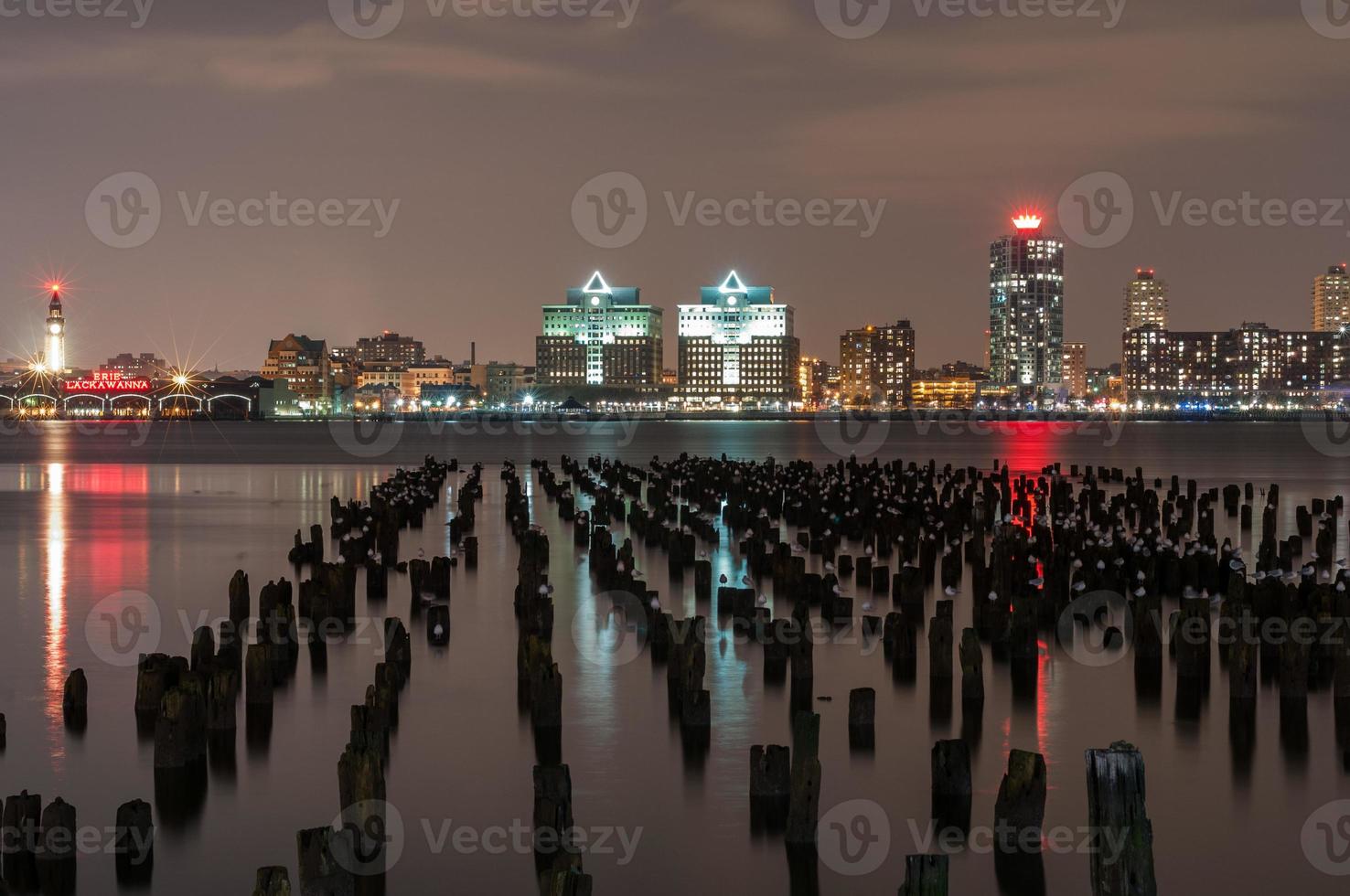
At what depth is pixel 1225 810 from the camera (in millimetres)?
13398

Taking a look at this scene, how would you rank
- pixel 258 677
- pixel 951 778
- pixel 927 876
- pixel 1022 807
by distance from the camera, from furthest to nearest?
pixel 258 677 < pixel 951 778 < pixel 1022 807 < pixel 927 876

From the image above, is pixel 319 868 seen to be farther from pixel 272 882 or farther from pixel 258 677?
pixel 258 677

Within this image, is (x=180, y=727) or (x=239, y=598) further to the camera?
(x=239, y=598)

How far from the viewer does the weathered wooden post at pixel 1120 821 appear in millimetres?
9227

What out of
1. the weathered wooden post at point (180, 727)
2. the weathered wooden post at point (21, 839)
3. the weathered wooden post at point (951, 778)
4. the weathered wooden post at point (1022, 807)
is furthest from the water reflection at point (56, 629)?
the weathered wooden post at point (1022, 807)

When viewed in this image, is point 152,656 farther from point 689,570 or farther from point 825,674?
point 689,570

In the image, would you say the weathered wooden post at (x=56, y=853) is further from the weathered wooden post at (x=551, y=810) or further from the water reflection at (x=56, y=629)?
the weathered wooden post at (x=551, y=810)

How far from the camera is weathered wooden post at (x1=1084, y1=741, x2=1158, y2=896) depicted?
923 cm

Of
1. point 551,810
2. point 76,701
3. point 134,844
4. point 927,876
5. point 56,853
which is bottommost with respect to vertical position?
point 134,844

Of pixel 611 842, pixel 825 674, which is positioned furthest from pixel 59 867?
pixel 825 674

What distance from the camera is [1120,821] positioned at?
30.7 ft

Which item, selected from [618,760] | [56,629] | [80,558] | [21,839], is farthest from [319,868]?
[80,558]

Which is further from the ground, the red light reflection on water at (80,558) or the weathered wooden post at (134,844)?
the red light reflection on water at (80,558)

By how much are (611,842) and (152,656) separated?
6311mm
